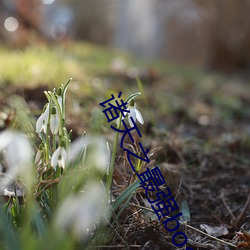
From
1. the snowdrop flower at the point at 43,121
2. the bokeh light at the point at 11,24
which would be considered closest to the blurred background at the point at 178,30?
the bokeh light at the point at 11,24

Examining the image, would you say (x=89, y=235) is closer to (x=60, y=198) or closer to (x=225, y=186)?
(x=60, y=198)

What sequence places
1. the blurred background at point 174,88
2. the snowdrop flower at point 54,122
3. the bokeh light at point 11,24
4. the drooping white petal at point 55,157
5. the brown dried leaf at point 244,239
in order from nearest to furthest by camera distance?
1. the drooping white petal at point 55,157
2. the snowdrop flower at point 54,122
3. the brown dried leaf at point 244,239
4. the blurred background at point 174,88
5. the bokeh light at point 11,24

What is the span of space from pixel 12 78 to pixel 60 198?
190 cm

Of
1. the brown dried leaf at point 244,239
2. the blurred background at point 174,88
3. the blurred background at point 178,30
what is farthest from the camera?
the blurred background at point 178,30

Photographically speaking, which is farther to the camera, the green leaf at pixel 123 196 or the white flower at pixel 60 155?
the green leaf at pixel 123 196

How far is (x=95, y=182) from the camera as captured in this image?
3.77 feet

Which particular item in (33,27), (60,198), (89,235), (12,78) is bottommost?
(89,235)

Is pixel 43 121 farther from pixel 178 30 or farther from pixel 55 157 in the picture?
pixel 178 30

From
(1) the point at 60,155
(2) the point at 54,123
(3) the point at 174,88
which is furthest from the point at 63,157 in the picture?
(3) the point at 174,88

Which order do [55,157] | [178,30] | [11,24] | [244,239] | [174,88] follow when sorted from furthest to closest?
[178,30]
[11,24]
[174,88]
[244,239]
[55,157]

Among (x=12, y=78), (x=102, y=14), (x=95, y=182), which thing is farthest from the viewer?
(x=102, y=14)

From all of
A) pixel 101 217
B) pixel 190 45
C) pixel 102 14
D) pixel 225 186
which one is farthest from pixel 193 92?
pixel 102 14

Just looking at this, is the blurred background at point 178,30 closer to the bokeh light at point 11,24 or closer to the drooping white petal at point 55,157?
the bokeh light at point 11,24

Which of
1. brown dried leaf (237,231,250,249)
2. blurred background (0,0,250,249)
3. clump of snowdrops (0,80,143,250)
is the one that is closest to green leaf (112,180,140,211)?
clump of snowdrops (0,80,143,250)
